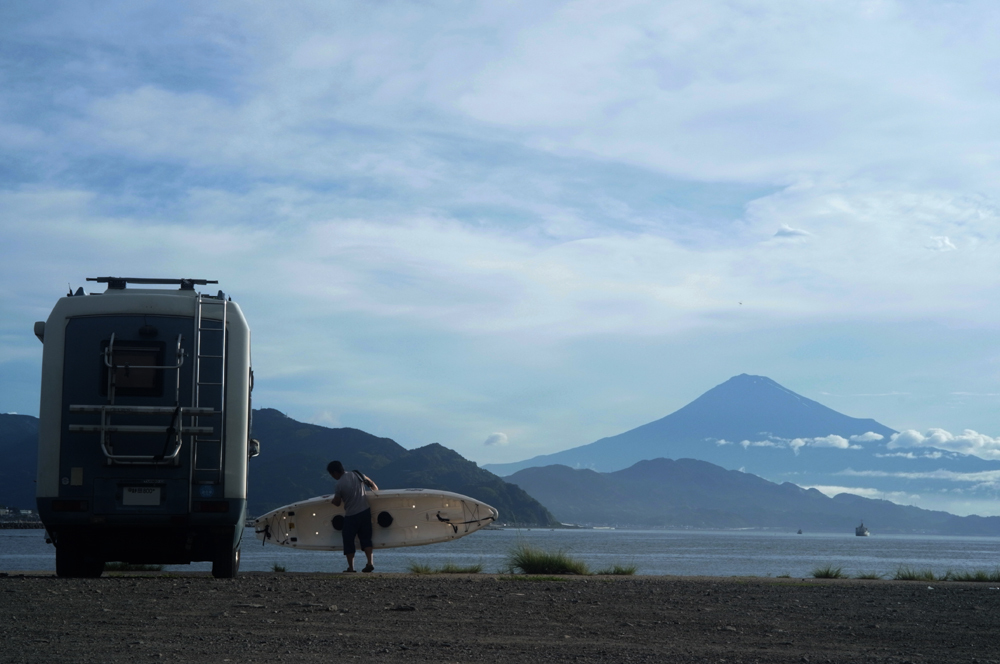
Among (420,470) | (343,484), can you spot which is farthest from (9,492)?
(343,484)

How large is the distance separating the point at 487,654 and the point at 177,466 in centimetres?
572

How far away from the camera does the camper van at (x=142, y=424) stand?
35.3ft

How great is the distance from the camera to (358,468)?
132 m

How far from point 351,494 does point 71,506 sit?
411cm

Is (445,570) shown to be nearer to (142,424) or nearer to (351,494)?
(351,494)

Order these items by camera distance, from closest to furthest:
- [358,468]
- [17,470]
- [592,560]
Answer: [592,560] < [358,468] < [17,470]

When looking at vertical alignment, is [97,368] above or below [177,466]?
above

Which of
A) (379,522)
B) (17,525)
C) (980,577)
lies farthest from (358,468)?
(980,577)

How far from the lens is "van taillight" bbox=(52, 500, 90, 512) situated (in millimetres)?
10703

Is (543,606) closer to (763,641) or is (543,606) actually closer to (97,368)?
(763,641)

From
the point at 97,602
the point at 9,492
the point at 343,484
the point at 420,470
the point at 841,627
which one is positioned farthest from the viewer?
the point at 420,470

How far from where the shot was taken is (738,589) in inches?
445

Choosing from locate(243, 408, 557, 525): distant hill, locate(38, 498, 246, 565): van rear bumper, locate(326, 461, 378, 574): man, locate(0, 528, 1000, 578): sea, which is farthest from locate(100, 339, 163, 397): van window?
locate(243, 408, 557, 525): distant hill

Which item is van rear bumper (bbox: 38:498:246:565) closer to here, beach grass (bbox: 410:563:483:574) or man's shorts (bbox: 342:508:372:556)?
man's shorts (bbox: 342:508:372:556)
